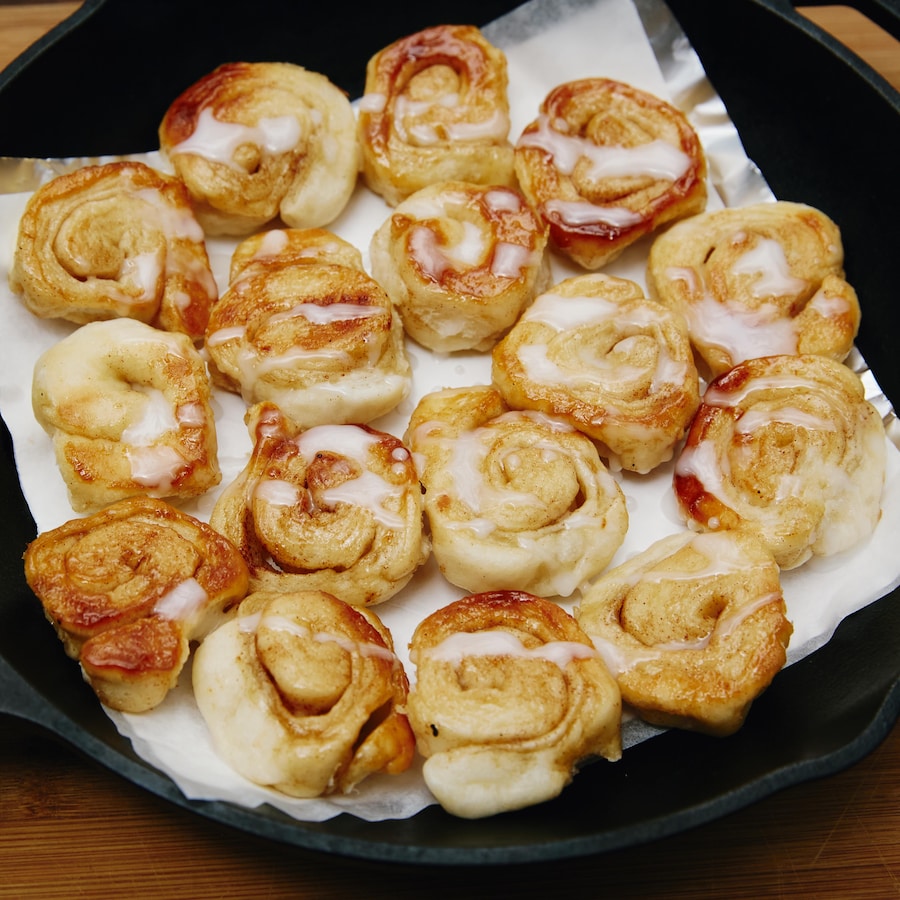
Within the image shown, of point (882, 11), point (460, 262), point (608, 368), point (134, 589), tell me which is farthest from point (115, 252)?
point (882, 11)

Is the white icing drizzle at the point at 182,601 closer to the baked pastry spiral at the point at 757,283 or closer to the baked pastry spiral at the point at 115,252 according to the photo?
the baked pastry spiral at the point at 115,252

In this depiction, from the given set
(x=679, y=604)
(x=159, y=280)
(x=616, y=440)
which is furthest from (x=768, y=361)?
(x=159, y=280)

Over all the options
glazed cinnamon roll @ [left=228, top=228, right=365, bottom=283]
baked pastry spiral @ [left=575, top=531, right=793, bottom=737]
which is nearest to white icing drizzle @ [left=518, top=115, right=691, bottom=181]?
glazed cinnamon roll @ [left=228, top=228, right=365, bottom=283]

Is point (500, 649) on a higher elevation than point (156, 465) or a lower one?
lower

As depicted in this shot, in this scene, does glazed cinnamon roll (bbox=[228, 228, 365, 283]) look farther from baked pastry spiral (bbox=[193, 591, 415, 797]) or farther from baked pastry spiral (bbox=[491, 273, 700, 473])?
baked pastry spiral (bbox=[193, 591, 415, 797])

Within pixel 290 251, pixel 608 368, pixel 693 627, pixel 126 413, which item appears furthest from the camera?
pixel 290 251

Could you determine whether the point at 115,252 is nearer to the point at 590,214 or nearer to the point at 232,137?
the point at 232,137

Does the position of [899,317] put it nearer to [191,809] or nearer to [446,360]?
[446,360]

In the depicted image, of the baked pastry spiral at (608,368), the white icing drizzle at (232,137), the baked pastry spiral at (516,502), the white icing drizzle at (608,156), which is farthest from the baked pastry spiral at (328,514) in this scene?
the white icing drizzle at (608,156)
